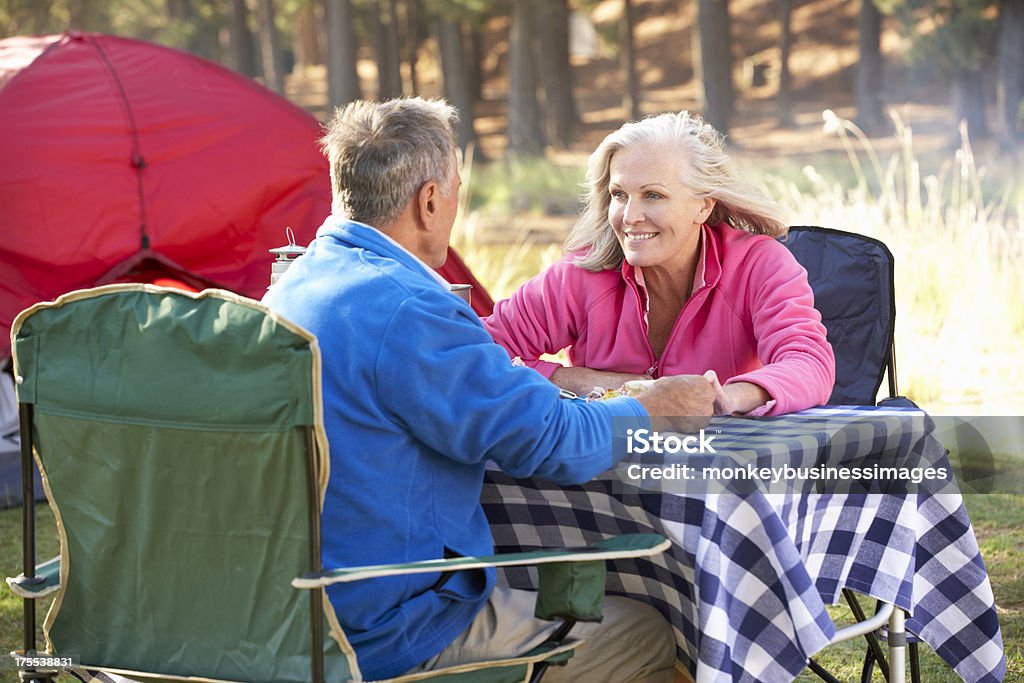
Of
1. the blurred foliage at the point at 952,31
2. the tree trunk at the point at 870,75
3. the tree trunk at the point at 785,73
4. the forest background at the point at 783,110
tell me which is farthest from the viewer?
the tree trunk at the point at 785,73

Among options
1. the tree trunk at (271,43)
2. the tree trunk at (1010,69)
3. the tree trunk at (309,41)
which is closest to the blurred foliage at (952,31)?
the tree trunk at (1010,69)

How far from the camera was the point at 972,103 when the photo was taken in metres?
18.8

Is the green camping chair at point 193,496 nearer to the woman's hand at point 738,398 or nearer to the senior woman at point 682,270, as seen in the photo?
the woman's hand at point 738,398

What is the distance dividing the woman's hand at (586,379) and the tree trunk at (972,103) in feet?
56.5

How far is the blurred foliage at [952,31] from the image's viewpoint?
1656 cm

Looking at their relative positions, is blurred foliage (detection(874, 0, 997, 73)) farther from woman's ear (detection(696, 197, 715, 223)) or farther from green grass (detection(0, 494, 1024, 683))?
woman's ear (detection(696, 197, 715, 223))

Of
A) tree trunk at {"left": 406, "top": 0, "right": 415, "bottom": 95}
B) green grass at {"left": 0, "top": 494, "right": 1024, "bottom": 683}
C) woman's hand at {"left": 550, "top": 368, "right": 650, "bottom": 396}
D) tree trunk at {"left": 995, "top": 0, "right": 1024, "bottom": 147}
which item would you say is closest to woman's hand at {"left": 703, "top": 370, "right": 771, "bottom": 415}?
woman's hand at {"left": 550, "top": 368, "right": 650, "bottom": 396}

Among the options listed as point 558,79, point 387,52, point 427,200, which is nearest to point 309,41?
point 558,79

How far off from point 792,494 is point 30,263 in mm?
4003

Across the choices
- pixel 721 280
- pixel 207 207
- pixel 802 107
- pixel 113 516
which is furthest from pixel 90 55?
pixel 802 107

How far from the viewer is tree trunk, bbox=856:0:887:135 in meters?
19.9

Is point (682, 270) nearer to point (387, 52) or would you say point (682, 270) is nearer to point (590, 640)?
point (590, 640)

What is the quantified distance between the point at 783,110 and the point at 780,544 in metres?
22.8

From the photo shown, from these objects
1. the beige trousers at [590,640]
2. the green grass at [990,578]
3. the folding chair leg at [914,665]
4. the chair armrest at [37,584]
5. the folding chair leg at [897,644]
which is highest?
the chair armrest at [37,584]
